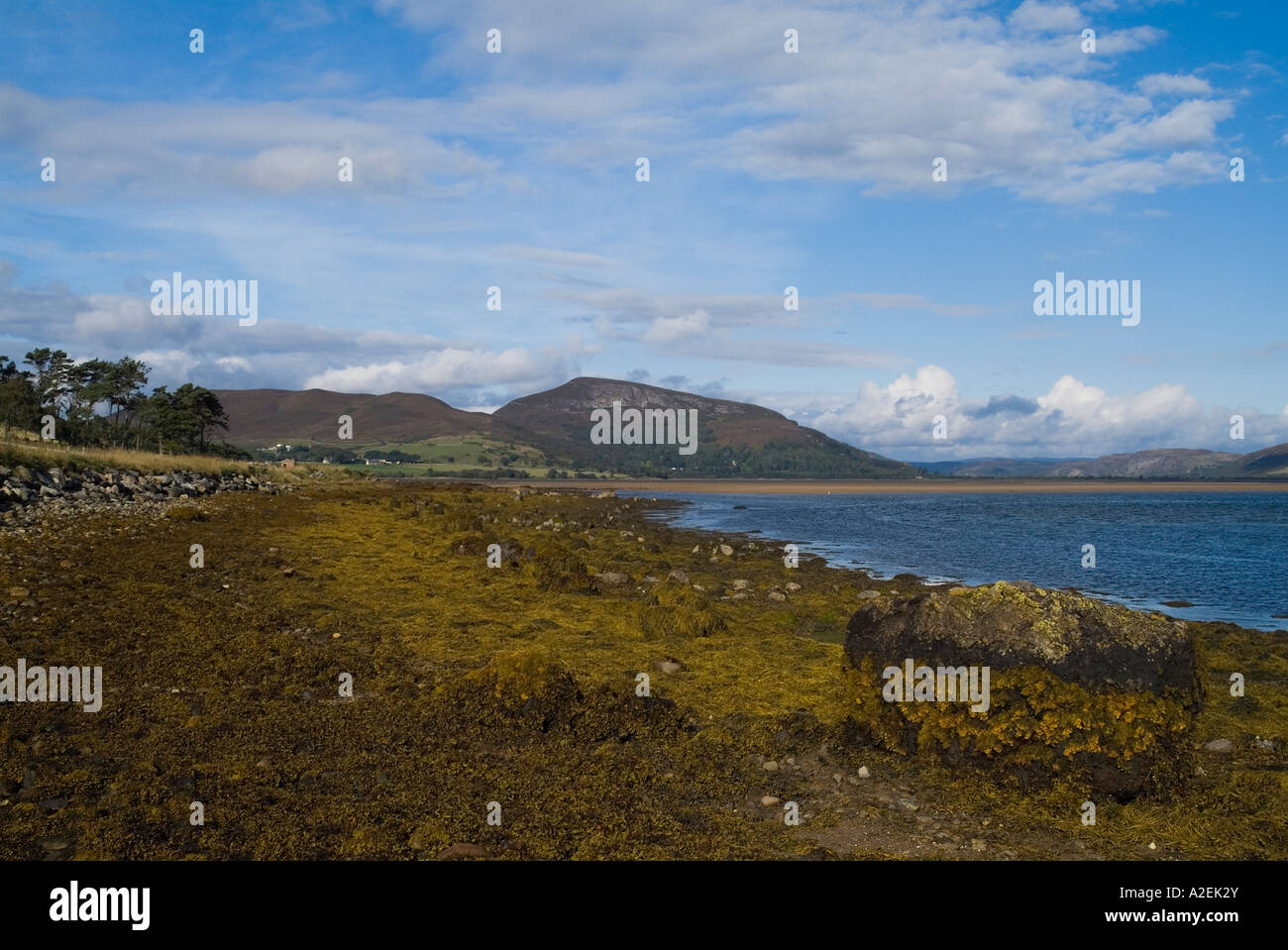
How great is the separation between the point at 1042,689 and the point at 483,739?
6.20 meters

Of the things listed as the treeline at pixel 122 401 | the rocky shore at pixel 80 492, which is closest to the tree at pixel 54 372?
the treeline at pixel 122 401

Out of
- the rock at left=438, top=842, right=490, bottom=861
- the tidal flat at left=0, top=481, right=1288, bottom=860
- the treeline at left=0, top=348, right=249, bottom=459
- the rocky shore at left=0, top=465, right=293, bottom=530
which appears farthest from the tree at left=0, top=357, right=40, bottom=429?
the rock at left=438, top=842, right=490, bottom=861

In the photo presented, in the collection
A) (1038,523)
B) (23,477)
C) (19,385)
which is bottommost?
(1038,523)

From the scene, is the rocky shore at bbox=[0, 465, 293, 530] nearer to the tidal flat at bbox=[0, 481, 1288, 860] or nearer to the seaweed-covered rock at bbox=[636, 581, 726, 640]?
the tidal flat at bbox=[0, 481, 1288, 860]

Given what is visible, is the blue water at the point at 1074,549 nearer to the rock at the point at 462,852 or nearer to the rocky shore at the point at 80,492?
the rock at the point at 462,852

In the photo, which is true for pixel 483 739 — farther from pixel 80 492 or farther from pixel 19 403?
pixel 19 403

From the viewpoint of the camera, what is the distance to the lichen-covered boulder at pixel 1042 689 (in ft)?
27.2

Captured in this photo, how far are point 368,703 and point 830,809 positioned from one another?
6.02m

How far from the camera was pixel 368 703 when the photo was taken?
34.6 feet

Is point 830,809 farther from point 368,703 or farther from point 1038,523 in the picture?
point 1038,523

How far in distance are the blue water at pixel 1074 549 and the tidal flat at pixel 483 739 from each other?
13.4 metres

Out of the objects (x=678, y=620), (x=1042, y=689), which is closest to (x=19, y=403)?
(x=678, y=620)

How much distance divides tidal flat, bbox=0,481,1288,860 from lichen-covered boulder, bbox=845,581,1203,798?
0.32 meters
